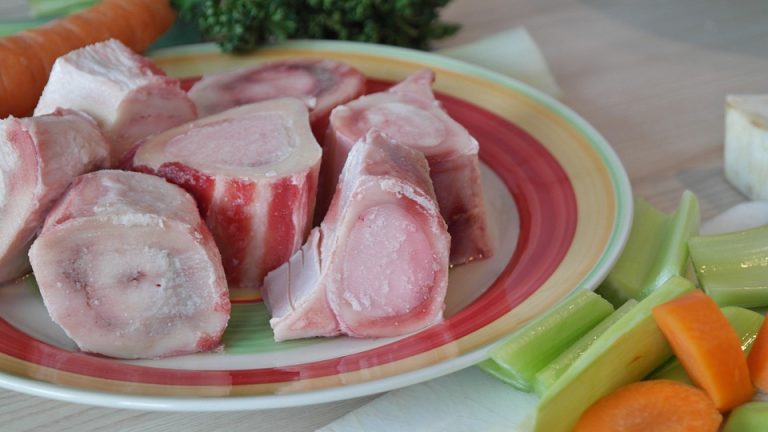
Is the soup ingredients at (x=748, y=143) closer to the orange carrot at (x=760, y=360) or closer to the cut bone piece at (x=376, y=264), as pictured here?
the orange carrot at (x=760, y=360)

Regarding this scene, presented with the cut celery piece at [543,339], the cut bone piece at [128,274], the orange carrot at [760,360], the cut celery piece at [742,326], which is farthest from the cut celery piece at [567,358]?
the cut bone piece at [128,274]

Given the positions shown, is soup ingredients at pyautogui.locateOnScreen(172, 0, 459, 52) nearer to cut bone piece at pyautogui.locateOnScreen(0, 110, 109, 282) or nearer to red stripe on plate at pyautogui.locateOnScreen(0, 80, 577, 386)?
red stripe on plate at pyautogui.locateOnScreen(0, 80, 577, 386)

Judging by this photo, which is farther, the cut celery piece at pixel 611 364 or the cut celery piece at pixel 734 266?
the cut celery piece at pixel 734 266

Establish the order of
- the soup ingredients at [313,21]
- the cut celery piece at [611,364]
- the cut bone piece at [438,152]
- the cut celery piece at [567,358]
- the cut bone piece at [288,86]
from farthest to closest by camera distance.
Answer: the soup ingredients at [313,21]
the cut bone piece at [288,86]
the cut bone piece at [438,152]
the cut celery piece at [567,358]
the cut celery piece at [611,364]

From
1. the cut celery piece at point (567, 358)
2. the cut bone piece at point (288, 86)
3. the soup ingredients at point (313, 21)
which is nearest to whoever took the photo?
the cut celery piece at point (567, 358)

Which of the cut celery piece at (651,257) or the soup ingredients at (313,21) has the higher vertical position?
Answer: the soup ingredients at (313,21)

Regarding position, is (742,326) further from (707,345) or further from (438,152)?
(438,152)
